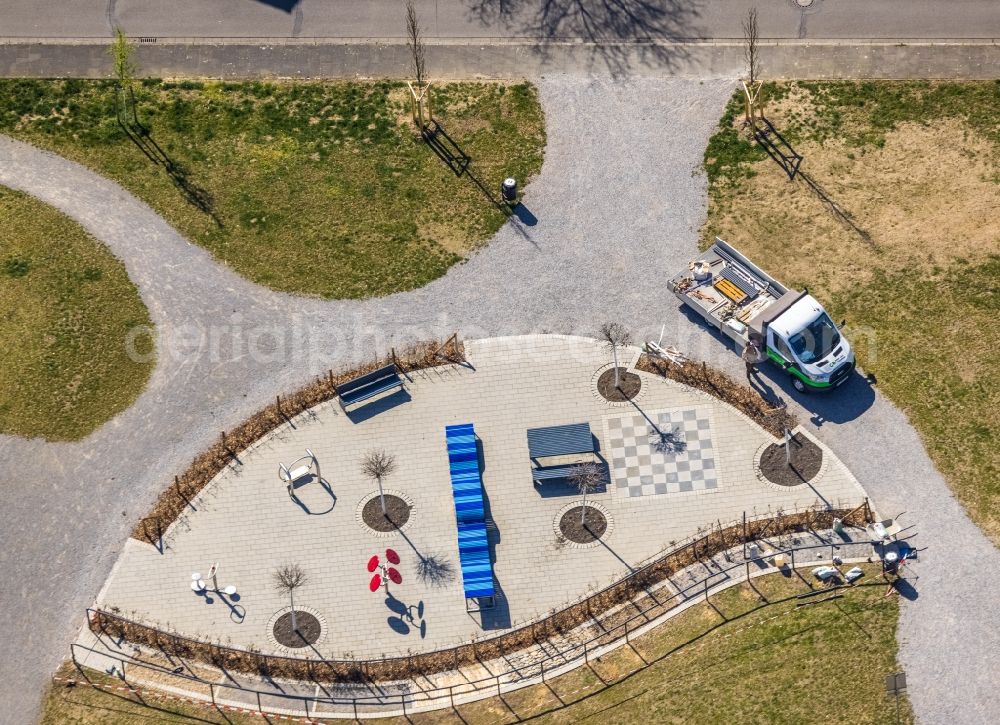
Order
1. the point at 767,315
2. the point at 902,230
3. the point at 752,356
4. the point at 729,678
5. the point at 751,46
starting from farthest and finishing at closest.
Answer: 1. the point at 751,46
2. the point at 902,230
3. the point at 767,315
4. the point at 752,356
5. the point at 729,678

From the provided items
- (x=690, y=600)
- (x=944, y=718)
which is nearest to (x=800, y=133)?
(x=690, y=600)

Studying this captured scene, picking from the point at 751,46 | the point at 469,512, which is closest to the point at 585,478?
the point at 469,512

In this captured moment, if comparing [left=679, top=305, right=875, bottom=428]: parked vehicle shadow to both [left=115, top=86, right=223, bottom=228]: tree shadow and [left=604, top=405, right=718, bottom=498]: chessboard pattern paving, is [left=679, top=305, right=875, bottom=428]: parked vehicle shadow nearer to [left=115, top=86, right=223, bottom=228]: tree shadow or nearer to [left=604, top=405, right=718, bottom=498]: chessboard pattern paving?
[left=604, top=405, right=718, bottom=498]: chessboard pattern paving

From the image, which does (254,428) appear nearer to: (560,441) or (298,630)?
(298,630)

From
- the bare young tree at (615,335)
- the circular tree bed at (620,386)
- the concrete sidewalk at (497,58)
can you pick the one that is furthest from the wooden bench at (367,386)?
the concrete sidewalk at (497,58)

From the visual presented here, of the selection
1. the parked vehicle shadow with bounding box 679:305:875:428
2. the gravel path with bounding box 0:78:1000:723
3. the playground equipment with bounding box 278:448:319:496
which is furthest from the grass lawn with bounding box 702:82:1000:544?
the playground equipment with bounding box 278:448:319:496

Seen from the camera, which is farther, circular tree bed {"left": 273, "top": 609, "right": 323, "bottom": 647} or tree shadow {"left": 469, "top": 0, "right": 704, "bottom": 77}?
tree shadow {"left": 469, "top": 0, "right": 704, "bottom": 77}
